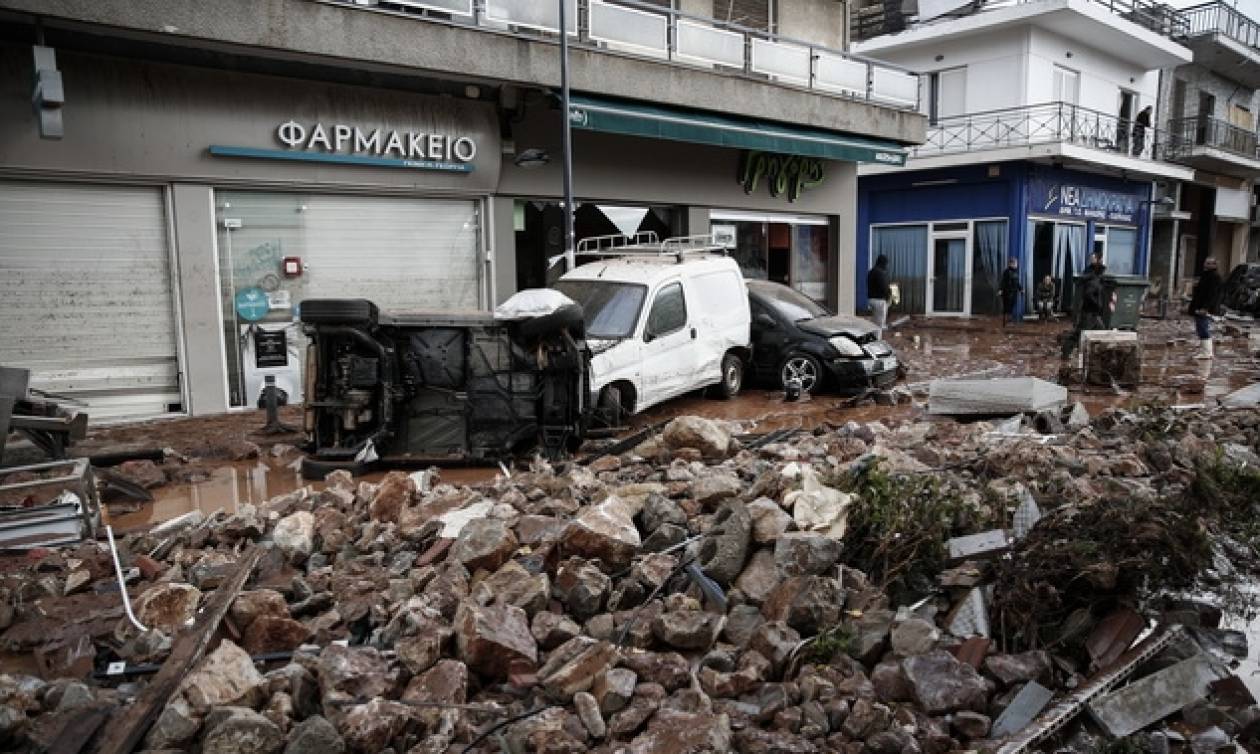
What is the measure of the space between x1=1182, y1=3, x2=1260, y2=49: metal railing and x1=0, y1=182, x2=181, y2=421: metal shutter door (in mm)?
34201

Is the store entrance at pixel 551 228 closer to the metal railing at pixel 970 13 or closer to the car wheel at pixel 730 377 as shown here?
the car wheel at pixel 730 377

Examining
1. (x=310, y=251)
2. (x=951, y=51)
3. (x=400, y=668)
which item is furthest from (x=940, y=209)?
(x=400, y=668)

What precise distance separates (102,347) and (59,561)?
242 inches

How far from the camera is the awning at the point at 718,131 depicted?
42.2 feet

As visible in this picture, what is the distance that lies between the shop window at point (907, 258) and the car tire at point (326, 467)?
22.0 m

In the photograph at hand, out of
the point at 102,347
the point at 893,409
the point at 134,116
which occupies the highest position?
the point at 134,116

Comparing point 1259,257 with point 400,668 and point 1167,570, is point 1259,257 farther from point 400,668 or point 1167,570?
point 400,668

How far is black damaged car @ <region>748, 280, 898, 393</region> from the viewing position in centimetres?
1156

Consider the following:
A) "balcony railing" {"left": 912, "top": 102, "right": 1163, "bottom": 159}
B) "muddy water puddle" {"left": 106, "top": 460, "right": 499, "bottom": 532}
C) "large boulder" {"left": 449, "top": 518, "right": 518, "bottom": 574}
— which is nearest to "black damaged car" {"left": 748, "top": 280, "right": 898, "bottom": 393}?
"muddy water puddle" {"left": 106, "top": 460, "right": 499, "bottom": 532}

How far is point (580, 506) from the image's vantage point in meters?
5.55

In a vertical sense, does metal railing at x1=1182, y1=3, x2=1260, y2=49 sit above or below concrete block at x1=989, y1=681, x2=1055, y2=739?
above

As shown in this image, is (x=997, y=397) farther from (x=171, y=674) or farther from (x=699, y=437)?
(x=171, y=674)

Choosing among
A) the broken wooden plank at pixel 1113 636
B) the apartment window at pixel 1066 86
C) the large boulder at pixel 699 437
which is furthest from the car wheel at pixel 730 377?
the apartment window at pixel 1066 86

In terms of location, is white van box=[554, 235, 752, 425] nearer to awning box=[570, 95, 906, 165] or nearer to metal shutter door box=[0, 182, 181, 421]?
awning box=[570, 95, 906, 165]
